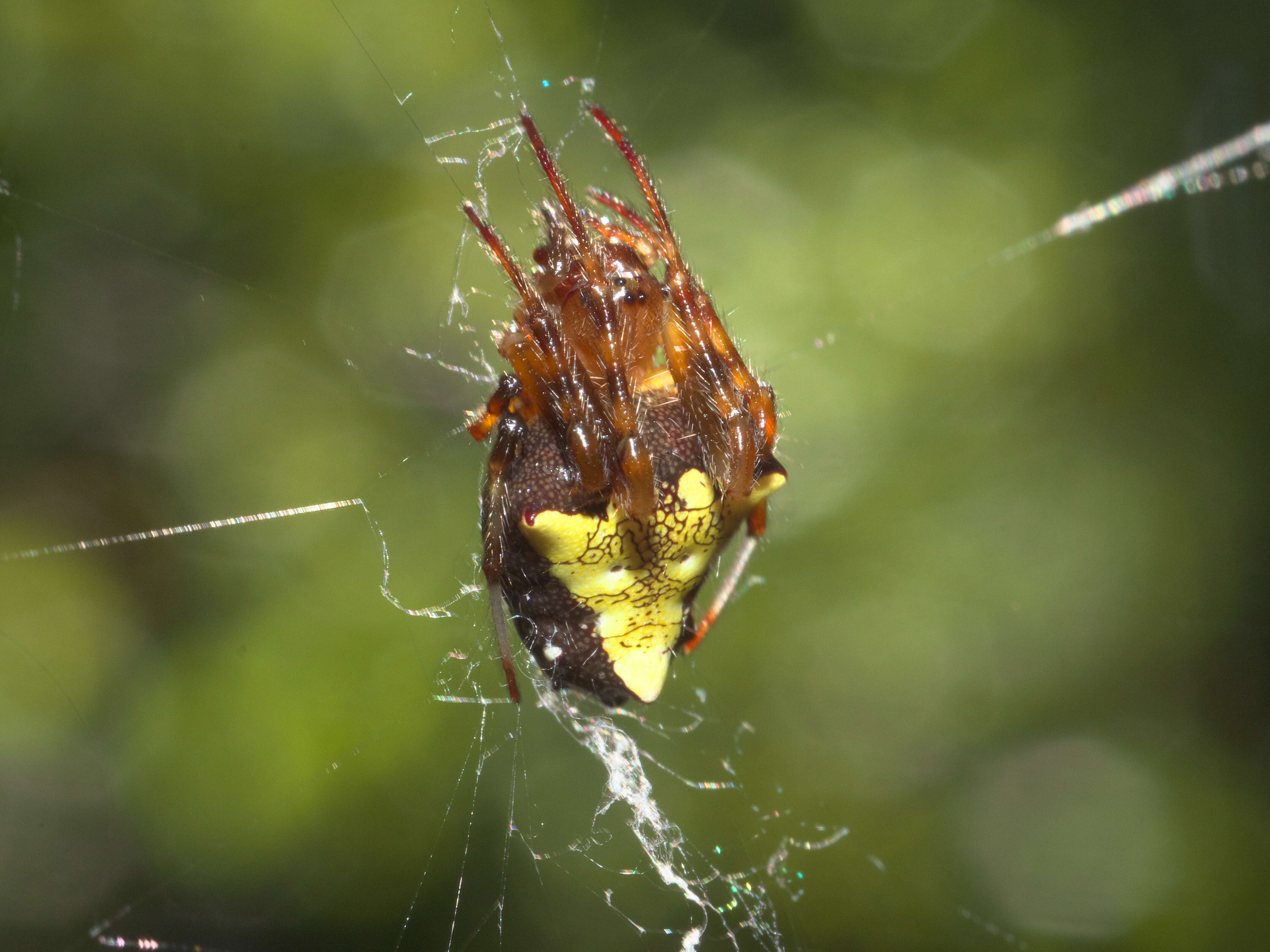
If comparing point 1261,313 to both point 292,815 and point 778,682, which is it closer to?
point 778,682

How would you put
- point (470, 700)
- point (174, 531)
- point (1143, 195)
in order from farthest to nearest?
point (1143, 195), point (174, 531), point (470, 700)

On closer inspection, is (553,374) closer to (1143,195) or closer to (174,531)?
(174,531)

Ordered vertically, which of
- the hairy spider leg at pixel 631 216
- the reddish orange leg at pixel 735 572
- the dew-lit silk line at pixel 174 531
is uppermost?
the dew-lit silk line at pixel 174 531

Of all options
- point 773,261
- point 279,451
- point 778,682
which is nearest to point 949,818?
point 778,682

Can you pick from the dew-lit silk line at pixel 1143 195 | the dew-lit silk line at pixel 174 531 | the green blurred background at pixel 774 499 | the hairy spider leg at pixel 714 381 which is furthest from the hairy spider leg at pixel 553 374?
the dew-lit silk line at pixel 1143 195

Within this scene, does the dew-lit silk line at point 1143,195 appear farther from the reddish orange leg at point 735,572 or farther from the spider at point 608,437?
the spider at point 608,437

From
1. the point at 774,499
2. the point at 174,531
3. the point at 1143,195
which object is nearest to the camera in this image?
the point at 774,499

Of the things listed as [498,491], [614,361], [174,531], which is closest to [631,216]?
[614,361]

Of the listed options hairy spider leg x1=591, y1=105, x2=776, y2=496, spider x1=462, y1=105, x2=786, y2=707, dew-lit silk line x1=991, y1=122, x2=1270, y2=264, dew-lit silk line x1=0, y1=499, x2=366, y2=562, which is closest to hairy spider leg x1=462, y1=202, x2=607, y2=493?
spider x1=462, y1=105, x2=786, y2=707
